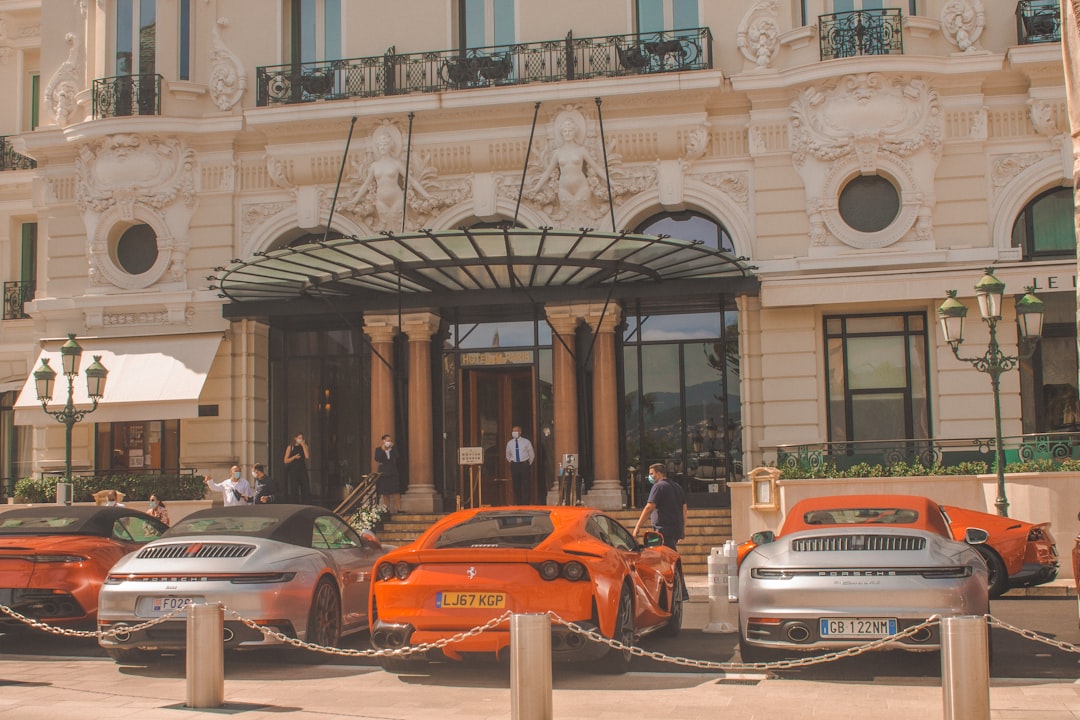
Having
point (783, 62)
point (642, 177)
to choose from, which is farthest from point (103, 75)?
point (783, 62)

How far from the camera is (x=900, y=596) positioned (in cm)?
941

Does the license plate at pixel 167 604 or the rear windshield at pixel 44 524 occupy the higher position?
the rear windshield at pixel 44 524

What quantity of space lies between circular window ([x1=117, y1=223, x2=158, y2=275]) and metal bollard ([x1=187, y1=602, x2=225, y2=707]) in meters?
19.0

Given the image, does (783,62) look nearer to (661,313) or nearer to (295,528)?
(661,313)

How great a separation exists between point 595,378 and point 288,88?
8.91 meters

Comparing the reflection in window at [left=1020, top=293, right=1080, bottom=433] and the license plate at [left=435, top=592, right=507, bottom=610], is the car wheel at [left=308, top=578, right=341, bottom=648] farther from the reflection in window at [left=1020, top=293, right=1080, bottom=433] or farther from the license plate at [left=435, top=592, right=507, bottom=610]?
the reflection in window at [left=1020, top=293, right=1080, bottom=433]

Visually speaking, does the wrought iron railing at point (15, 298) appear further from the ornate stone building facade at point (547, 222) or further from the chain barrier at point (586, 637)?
the chain barrier at point (586, 637)

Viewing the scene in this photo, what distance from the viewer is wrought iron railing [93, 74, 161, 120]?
1031 inches

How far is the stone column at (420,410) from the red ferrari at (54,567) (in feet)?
37.5

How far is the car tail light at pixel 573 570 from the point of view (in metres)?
9.72

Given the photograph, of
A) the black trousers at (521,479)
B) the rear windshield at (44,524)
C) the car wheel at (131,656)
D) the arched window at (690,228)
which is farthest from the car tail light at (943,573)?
the arched window at (690,228)

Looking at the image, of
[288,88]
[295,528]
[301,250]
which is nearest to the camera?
[295,528]

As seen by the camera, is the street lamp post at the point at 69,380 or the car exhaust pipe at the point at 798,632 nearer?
the car exhaust pipe at the point at 798,632

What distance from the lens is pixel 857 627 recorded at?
9.45 m
